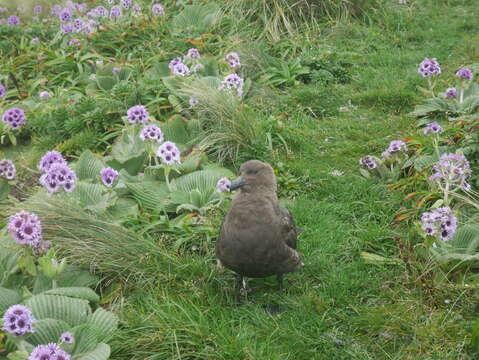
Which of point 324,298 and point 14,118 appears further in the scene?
point 14,118

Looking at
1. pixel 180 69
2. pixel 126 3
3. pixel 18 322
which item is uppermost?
pixel 18 322

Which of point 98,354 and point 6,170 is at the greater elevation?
point 6,170

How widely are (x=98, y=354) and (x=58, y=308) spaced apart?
449 mm

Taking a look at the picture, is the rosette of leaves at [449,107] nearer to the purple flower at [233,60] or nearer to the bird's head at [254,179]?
the purple flower at [233,60]

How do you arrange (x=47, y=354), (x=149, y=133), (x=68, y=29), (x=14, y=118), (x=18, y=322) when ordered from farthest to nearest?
(x=68, y=29)
(x=14, y=118)
(x=149, y=133)
(x=18, y=322)
(x=47, y=354)

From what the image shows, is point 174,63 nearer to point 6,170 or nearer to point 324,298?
point 6,170

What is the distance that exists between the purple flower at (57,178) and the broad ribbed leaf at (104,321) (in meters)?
0.87

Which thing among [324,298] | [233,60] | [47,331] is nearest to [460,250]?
[324,298]

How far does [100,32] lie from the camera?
7.53 meters

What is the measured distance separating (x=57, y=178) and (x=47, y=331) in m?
1.02

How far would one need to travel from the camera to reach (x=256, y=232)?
330 cm

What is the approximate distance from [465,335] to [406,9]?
6230mm

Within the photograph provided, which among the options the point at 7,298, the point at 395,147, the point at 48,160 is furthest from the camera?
the point at 395,147

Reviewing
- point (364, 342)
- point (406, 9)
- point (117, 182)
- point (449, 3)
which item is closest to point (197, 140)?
point (117, 182)
